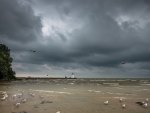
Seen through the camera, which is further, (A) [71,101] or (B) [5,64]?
(B) [5,64]

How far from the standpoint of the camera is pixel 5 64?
3622 inches

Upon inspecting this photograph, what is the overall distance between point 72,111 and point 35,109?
2649mm

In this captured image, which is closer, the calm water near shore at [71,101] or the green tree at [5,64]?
the calm water near shore at [71,101]

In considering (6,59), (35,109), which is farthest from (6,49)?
(35,109)

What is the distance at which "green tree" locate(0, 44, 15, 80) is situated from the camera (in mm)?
90600

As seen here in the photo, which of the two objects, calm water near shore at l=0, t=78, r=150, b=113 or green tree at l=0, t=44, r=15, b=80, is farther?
green tree at l=0, t=44, r=15, b=80

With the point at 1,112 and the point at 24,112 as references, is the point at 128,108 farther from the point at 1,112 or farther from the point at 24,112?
the point at 1,112

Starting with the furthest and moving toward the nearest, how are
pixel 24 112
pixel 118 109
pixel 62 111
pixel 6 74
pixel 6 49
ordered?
pixel 6 49, pixel 6 74, pixel 118 109, pixel 62 111, pixel 24 112

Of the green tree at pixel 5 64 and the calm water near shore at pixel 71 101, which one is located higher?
the green tree at pixel 5 64

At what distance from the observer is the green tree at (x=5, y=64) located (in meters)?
90.6

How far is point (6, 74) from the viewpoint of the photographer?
93.2m

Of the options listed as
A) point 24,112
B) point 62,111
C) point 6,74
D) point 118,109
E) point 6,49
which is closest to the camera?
point 24,112

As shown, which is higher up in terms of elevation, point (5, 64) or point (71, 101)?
point (5, 64)

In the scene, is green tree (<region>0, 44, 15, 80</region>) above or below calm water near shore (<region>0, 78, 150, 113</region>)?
above
